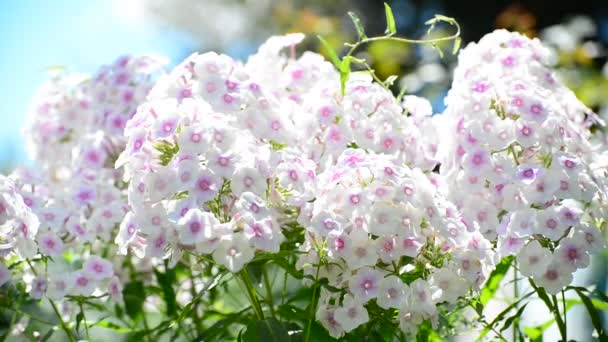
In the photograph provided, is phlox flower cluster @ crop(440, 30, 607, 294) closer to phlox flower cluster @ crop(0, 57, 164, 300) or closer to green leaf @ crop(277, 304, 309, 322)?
green leaf @ crop(277, 304, 309, 322)

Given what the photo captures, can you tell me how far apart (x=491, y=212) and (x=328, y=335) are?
0.40 m

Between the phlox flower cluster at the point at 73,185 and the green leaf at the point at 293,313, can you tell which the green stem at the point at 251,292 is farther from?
the phlox flower cluster at the point at 73,185

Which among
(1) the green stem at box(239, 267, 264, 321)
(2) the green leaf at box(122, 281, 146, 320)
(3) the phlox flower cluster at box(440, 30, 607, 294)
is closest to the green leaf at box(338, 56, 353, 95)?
(3) the phlox flower cluster at box(440, 30, 607, 294)

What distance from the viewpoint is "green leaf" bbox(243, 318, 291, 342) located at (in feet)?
4.85

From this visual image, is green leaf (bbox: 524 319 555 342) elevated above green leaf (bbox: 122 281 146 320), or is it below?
below

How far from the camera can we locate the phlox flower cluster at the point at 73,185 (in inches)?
66.6

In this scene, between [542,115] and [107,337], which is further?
[107,337]

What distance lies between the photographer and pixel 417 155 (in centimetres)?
181

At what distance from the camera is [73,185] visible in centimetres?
208

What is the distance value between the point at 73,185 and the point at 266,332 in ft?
2.63

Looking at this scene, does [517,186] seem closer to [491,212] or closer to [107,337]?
[491,212]

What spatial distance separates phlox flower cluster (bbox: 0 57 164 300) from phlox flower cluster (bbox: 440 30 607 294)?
753 millimetres

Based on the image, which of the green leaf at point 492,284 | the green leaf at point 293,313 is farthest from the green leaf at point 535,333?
the green leaf at point 293,313

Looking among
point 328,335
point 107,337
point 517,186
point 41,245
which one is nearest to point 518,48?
point 517,186
